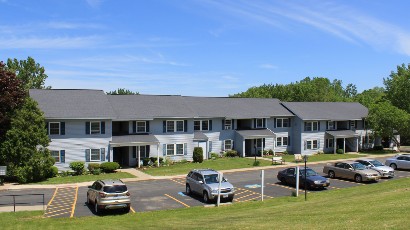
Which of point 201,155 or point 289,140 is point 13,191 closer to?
point 201,155

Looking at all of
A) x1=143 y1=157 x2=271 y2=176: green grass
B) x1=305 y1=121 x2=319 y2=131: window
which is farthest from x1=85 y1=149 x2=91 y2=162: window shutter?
x1=305 y1=121 x2=319 y2=131: window

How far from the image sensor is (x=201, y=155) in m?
45.0

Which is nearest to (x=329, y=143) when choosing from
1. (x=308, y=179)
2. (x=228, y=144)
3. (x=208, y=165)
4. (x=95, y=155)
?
(x=228, y=144)

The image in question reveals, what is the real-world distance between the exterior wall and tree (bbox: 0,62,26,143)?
184 inches

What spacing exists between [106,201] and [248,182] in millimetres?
14603

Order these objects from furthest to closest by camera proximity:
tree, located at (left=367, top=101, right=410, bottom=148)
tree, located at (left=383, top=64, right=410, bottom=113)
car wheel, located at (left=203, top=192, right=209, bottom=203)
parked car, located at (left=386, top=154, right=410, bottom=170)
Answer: tree, located at (left=383, top=64, right=410, bottom=113) < tree, located at (left=367, top=101, right=410, bottom=148) < parked car, located at (left=386, top=154, right=410, bottom=170) < car wheel, located at (left=203, top=192, right=209, bottom=203)

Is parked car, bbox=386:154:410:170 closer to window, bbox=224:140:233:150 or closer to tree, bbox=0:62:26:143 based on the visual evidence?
window, bbox=224:140:233:150

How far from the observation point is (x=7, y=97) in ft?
109

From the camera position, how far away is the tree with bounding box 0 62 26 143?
1318 inches

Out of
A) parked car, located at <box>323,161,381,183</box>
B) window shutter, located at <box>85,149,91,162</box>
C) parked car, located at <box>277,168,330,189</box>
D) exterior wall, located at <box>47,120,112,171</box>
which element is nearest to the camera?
parked car, located at <box>277,168,330,189</box>

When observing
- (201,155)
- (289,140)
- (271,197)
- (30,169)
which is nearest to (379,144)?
(289,140)

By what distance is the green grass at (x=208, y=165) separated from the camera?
39.0 meters

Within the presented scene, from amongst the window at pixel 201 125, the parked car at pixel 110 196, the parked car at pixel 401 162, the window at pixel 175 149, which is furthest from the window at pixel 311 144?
the parked car at pixel 110 196

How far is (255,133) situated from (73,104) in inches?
900
